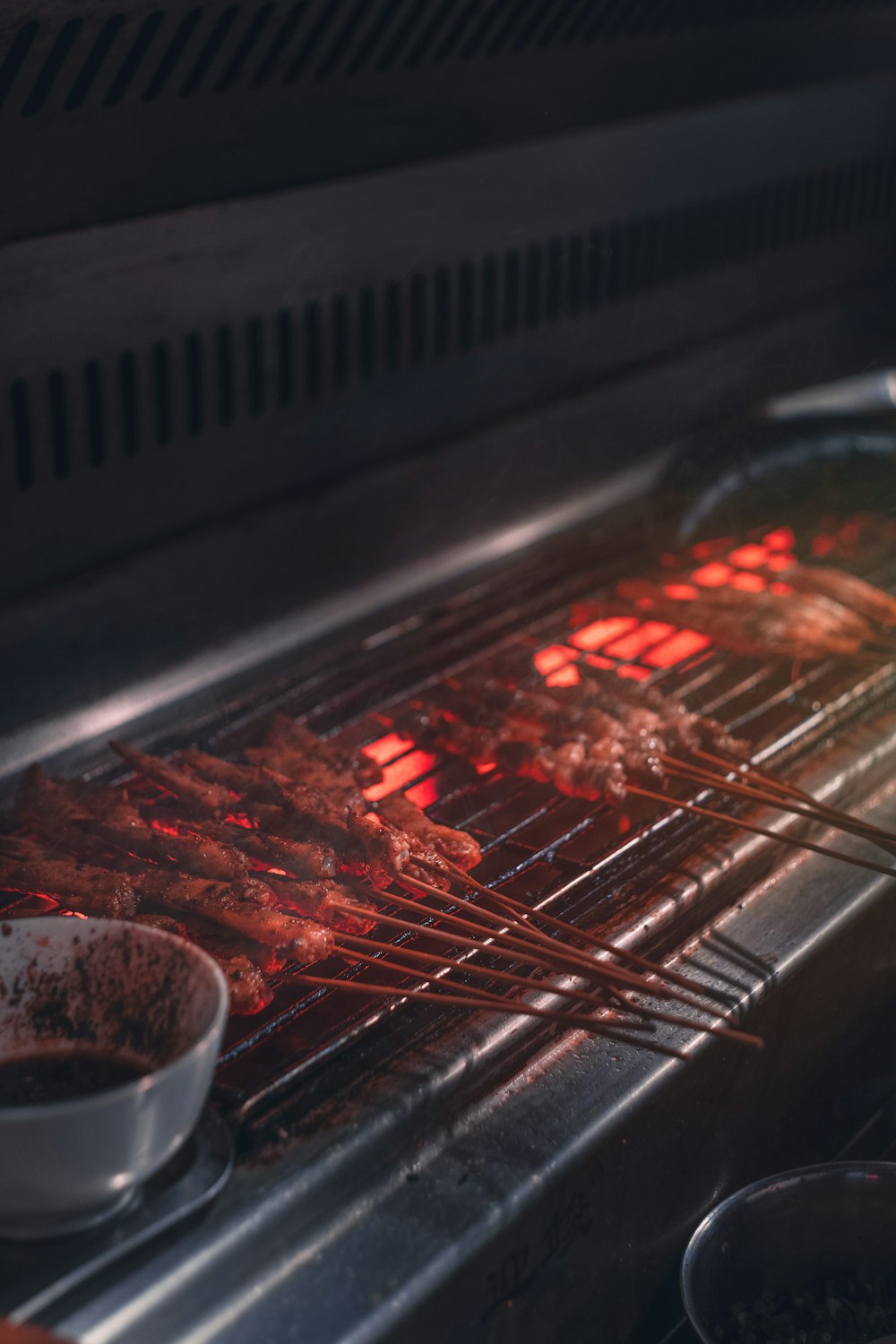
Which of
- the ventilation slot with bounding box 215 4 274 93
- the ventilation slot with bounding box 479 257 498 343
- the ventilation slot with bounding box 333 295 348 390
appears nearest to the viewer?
the ventilation slot with bounding box 215 4 274 93

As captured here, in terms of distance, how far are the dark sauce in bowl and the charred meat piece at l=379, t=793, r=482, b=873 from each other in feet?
3.00

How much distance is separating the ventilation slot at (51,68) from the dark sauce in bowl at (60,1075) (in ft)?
5.84

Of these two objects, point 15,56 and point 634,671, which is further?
point 634,671

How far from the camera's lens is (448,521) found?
4.30 m

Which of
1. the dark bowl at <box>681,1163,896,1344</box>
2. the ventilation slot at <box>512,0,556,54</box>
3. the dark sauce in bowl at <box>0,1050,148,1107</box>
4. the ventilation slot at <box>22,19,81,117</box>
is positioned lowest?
the dark bowl at <box>681,1163,896,1344</box>

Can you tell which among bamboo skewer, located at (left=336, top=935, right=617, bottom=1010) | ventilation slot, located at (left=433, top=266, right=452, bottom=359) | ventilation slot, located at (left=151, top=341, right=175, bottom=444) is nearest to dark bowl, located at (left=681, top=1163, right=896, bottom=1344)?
bamboo skewer, located at (left=336, top=935, right=617, bottom=1010)

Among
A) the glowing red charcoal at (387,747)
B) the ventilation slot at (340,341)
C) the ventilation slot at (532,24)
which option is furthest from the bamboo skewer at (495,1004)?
the ventilation slot at (532,24)

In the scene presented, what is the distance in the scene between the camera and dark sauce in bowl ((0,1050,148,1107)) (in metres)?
1.96

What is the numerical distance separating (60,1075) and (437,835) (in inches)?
40.1

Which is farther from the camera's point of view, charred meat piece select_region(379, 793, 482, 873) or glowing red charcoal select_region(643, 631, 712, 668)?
glowing red charcoal select_region(643, 631, 712, 668)

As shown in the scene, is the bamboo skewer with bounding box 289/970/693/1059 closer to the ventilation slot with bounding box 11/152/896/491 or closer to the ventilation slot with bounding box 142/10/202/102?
the ventilation slot with bounding box 11/152/896/491

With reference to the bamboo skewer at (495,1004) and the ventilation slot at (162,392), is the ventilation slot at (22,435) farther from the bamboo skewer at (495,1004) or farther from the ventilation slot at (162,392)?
the bamboo skewer at (495,1004)

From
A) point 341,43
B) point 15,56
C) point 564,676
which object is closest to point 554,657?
point 564,676

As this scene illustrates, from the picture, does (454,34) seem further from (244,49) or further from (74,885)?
(74,885)
